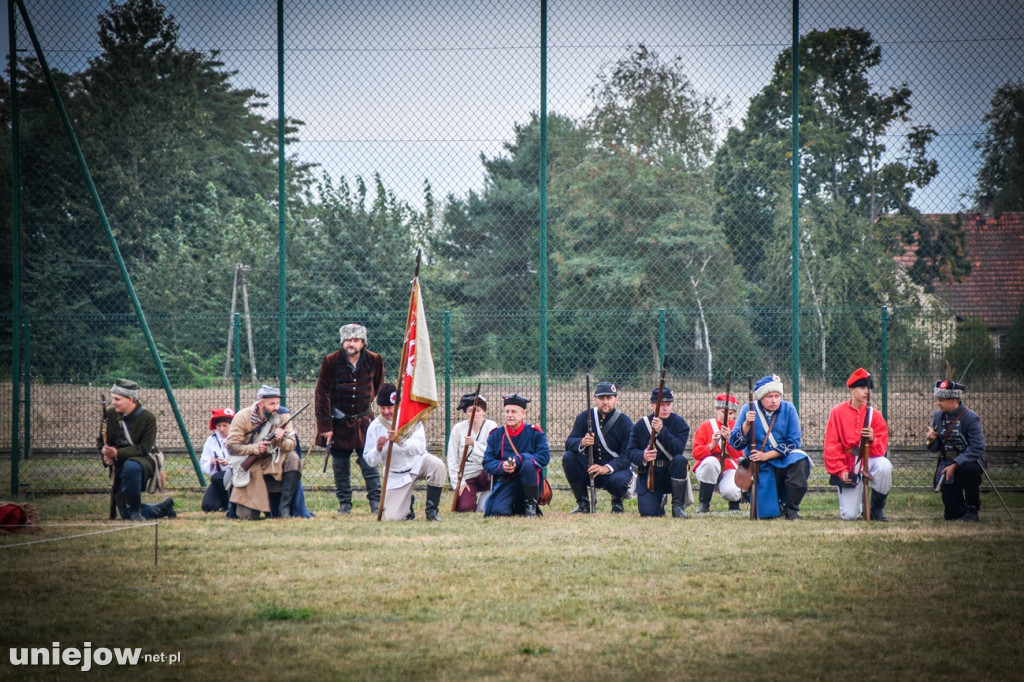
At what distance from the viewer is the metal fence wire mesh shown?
44.3ft

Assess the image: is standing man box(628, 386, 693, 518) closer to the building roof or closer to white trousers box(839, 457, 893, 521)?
white trousers box(839, 457, 893, 521)

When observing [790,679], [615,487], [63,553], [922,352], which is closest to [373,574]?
[63,553]

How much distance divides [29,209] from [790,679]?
39.6 feet

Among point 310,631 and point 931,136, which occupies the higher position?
point 931,136

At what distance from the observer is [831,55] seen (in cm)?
1377

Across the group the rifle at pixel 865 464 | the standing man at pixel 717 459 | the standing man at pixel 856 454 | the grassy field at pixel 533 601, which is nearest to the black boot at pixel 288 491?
the grassy field at pixel 533 601

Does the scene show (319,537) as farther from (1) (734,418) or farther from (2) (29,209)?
(2) (29,209)

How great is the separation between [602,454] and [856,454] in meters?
2.71

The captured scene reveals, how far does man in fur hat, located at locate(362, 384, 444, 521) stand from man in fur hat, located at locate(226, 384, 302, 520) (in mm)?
862

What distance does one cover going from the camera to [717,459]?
12.2 m

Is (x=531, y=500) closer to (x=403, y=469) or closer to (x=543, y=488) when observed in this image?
(x=543, y=488)

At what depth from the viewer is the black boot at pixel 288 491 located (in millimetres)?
11148

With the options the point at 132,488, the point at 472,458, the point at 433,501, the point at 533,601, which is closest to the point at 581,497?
the point at 472,458

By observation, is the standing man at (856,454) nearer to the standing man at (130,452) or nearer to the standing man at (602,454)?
the standing man at (602,454)
